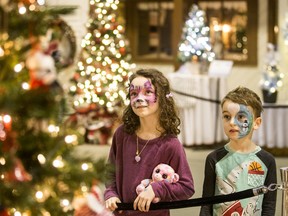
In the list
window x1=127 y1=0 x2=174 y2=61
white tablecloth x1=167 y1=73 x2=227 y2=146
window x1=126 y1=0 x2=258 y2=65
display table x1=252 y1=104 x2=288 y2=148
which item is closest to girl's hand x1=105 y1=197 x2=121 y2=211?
display table x1=252 y1=104 x2=288 y2=148

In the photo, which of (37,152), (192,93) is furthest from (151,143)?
(192,93)

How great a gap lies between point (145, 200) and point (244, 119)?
0.65m

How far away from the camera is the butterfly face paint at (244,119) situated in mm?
3213

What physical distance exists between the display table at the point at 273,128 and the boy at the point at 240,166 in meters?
5.98

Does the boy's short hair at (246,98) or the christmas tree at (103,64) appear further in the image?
the christmas tree at (103,64)

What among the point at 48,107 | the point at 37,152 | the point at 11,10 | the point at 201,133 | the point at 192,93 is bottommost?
the point at 201,133

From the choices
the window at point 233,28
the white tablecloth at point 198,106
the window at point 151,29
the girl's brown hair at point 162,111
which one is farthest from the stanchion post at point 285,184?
the window at point 151,29

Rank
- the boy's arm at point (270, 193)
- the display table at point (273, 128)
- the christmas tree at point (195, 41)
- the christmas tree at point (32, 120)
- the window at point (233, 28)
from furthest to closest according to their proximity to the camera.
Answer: the window at point (233, 28)
the christmas tree at point (195, 41)
the display table at point (273, 128)
the boy's arm at point (270, 193)
the christmas tree at point (32, 120)

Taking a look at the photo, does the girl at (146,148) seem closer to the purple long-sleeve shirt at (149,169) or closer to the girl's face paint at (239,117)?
the purple long-sleeve shirt at (149,169)

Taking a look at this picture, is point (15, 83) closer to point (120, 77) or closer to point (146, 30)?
point (120, 77)

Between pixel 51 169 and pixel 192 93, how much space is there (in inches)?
306

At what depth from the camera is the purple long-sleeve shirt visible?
3.02 meters

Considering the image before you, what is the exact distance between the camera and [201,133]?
9703mm

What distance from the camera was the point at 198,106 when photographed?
9.54 m
